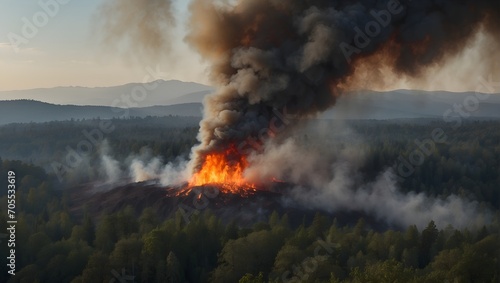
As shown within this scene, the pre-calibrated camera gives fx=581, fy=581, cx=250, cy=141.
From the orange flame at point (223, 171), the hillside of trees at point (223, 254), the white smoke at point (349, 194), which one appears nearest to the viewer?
the hillside of trees at point (223, 254)

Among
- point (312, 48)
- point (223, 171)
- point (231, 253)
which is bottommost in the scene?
point (231, 253)

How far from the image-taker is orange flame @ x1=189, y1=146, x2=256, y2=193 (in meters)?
81.9

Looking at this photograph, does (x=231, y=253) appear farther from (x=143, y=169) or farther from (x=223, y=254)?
(x=143, y=169)

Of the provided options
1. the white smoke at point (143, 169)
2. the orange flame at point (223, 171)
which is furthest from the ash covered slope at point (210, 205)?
the white smoke at point (143, 169)

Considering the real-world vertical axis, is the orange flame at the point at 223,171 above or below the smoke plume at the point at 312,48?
below

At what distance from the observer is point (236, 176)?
85.8 meters

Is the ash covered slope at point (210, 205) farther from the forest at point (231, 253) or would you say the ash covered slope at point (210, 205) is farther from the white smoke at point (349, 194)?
the forest at point (231, 253)

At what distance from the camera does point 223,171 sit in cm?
8312

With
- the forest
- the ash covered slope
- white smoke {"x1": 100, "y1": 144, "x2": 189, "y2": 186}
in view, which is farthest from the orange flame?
the forest

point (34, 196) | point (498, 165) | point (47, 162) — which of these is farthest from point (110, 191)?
point (498, 165)

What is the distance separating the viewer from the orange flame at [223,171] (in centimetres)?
8194

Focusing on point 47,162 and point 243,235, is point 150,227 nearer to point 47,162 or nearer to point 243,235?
point 243,235

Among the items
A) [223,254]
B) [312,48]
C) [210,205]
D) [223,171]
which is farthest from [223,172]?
[223,254]

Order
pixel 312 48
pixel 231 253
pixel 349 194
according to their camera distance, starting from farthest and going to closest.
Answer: pixel 349 194 → pixel 312 48 → pixel 231 253
